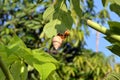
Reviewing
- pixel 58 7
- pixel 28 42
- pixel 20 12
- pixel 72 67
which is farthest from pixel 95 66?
pixel 58 7

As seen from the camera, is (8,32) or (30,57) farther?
(8,32)

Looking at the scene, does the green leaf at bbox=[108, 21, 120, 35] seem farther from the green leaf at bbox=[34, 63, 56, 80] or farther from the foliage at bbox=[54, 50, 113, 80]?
the foliage at bbox=[54, 50, 113, 80]

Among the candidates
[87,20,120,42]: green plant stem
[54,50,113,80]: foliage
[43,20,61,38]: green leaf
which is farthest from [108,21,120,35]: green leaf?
[54,50,113,80]: foliage

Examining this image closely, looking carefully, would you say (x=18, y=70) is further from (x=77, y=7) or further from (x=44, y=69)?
(x=77, y=7)

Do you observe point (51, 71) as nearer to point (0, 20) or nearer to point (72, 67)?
point (72, 67)

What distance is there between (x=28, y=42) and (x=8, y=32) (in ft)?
0.79

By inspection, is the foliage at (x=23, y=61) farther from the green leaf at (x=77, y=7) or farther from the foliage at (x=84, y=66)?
the foliage at (x=84, y=66)

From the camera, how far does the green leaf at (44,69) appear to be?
0.65 metres

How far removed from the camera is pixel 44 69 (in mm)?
660

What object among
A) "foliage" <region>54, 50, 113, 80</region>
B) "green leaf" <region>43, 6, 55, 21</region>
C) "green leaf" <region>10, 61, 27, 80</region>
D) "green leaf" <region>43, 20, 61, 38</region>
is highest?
"green leaf" <region>43, 6, 55, 21</region>

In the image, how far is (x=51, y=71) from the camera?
0.67 metres

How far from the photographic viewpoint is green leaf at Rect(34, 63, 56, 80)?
2.14 feet

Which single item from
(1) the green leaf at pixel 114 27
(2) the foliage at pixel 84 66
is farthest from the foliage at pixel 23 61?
(2) the foliage at pixel 84 66

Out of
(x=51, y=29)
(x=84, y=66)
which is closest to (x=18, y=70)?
(x=51, y=29)
